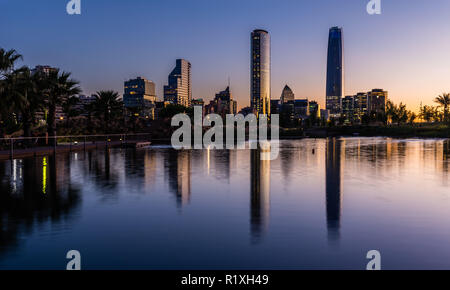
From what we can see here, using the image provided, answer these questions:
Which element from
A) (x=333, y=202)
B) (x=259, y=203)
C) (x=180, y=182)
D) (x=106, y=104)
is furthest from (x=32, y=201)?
(x=106, y=104)

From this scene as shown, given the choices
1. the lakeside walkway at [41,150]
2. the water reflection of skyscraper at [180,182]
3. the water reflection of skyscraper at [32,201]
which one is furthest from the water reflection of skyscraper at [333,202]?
the lakeside walkway at [41,150]

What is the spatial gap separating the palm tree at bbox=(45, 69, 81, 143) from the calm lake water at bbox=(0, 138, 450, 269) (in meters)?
20.8

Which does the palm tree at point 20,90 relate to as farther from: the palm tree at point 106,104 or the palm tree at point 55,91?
the palm tree at point 106,104

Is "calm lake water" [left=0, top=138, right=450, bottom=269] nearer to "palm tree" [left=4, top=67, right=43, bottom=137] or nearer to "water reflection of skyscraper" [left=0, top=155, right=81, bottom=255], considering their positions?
"water reflection of skyscraper" [left=0, top=155, right=81, bottom=255]

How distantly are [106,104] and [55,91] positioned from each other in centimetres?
1707

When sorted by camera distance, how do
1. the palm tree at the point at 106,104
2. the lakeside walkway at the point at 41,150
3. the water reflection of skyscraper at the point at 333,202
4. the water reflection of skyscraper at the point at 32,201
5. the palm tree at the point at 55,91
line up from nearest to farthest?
the water reflection of skyscraper at the point at 333,202 < the water reflection of skyscraper at the point at 32,201 < the lakeside walkway at the point at 41,150 < the palm tree at the point at 55,91 < the palm tree at the point at 106,104

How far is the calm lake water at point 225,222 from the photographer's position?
5793 mm

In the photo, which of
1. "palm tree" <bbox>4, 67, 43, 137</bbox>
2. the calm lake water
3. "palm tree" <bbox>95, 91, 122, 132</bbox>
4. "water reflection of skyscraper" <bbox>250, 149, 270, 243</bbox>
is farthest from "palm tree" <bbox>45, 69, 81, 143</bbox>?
"water reflection of skyscraper" <bbox>250, 149, 270, 243</bbox>

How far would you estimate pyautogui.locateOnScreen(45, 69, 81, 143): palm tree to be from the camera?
33084 mm

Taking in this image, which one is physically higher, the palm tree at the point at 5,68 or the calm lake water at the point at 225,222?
the palm tree at the point at 5,68

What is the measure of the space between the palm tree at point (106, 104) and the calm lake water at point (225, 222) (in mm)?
37361

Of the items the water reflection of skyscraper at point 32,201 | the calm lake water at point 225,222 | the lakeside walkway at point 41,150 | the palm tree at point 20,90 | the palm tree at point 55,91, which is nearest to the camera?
the calm lake water at point 225,222

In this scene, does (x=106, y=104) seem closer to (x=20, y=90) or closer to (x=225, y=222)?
(x=20, y=90)
